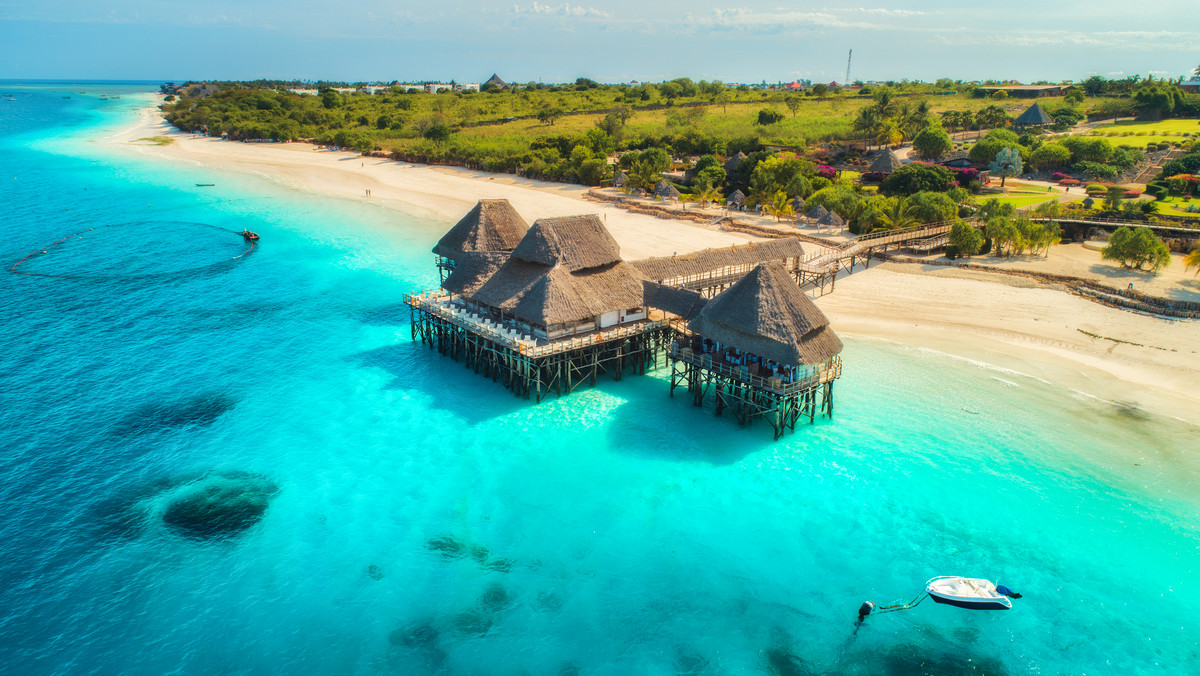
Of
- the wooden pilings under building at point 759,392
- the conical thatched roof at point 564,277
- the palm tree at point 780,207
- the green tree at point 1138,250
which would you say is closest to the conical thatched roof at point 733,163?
the palm tree at point 780,207

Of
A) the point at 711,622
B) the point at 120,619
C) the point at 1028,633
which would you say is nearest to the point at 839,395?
the point at 1028,633

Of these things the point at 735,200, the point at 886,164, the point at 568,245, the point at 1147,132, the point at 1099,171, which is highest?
the point at 1147,132

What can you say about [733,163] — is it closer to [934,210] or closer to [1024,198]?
[934,210]

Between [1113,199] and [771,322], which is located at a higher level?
[1113,199]

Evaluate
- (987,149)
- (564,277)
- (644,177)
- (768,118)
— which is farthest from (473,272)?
(768,118)

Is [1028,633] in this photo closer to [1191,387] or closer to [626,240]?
[1191,387]

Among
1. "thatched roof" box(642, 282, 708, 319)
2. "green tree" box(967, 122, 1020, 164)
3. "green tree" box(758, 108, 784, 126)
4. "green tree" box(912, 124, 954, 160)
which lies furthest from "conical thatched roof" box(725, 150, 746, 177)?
"thatched roof" box(642, 282, 708, 319)
